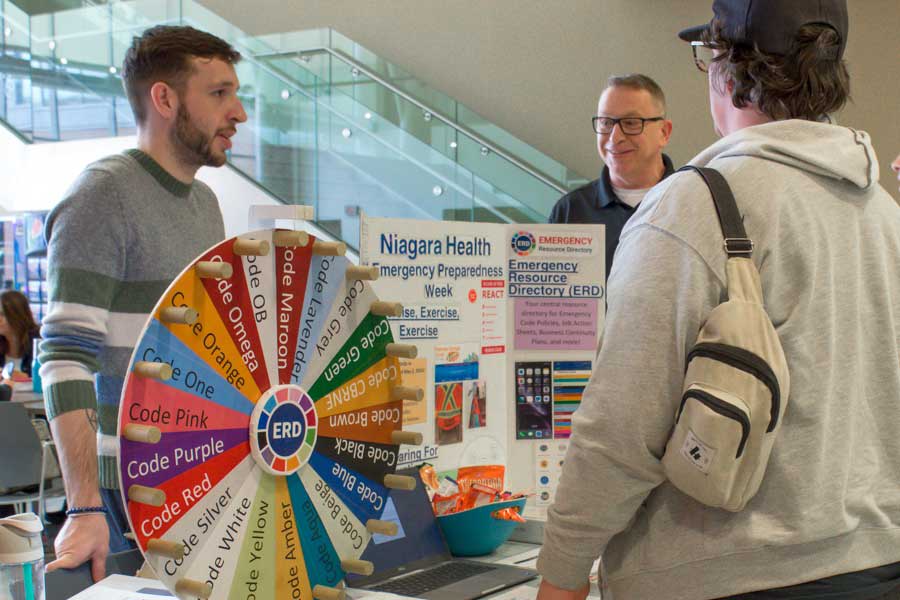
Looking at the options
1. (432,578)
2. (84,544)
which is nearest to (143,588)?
(84,544)

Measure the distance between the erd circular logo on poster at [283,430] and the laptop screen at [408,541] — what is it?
0.63m

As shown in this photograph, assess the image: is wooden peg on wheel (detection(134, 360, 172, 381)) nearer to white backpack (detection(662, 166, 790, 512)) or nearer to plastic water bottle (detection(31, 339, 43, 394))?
white backpack (detection(662, 166, 790, 512))

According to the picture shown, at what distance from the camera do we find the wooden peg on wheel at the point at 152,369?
1.09 m

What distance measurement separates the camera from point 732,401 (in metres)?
1.24

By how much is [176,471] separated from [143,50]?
1474mm

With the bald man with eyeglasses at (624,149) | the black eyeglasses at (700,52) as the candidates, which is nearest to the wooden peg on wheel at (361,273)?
the black eyeglasses at (700,52)

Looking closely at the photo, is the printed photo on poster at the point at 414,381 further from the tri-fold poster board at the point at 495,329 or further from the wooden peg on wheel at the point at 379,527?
the wooden peg on wheel at the point at 379,527

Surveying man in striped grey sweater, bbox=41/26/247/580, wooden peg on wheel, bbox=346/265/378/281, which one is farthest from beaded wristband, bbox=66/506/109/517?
wooden peg on wheel, bbox=346/265/378/281

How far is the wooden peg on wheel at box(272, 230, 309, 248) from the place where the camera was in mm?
1278

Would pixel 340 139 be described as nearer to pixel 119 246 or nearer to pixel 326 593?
pixel 119 246

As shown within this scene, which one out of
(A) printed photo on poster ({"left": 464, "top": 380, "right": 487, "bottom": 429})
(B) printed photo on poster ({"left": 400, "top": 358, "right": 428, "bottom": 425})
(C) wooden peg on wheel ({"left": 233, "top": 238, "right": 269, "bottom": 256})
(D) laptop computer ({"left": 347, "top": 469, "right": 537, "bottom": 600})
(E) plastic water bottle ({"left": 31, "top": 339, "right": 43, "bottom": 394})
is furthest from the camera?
(E) plastic water bottle ({"left": 31, "top": 339, "right": 43, "bottom": 394})

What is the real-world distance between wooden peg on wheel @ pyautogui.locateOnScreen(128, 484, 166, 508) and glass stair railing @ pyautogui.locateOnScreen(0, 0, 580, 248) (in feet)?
21.7

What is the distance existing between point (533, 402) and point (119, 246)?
105 centimetres

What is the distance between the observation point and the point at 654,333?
1.31m
